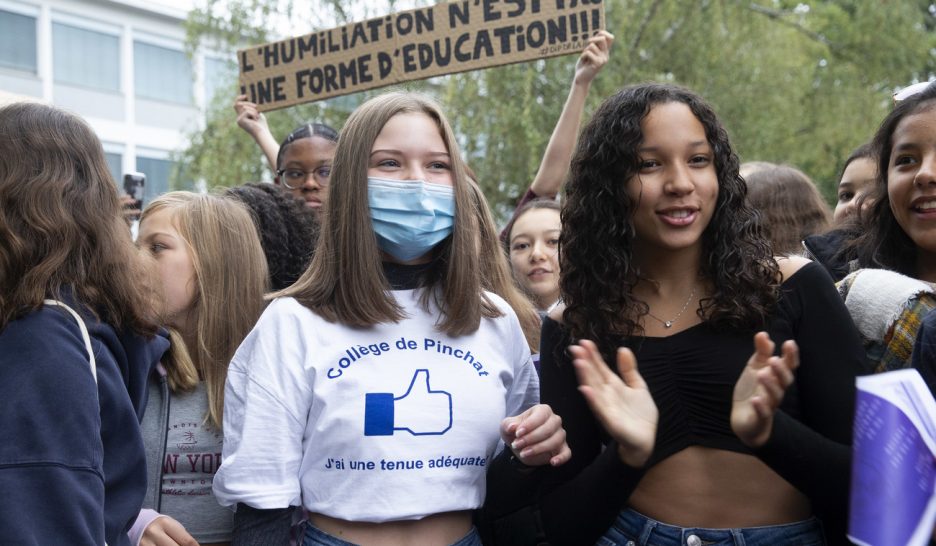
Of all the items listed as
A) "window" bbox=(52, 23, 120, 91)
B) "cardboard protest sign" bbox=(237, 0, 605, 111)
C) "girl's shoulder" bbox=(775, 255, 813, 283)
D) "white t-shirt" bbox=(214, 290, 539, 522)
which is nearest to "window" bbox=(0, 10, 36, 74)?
"window" bbox=(52, 23, 120, 91)

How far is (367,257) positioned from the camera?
2807 mm

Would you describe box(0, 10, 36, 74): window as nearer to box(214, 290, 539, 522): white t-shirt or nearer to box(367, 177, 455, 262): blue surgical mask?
box(367, 177, 455, 262): blue surgical mask

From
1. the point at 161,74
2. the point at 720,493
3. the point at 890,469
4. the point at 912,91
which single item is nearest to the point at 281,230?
the point at 720,493

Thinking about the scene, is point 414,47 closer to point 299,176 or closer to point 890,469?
point 299,176

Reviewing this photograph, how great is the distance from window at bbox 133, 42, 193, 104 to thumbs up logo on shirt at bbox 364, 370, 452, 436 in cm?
2415

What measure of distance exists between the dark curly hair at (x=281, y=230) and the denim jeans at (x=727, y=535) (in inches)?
74.1

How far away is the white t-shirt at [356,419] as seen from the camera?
8.54 ft

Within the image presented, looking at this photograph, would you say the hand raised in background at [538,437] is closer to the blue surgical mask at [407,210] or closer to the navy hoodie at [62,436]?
the blue surgical mask at [407,210]

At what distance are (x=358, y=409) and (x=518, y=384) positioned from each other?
1.81 ft

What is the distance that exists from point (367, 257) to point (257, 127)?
112 inches

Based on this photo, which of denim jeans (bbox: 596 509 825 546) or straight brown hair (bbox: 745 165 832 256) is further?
straight brown hair (bbox: 745 165 832 256)

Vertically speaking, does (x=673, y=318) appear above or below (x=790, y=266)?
below

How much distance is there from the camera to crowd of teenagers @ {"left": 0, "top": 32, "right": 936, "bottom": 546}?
2287 millimetres

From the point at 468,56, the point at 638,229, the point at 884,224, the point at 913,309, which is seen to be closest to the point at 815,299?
the point at 913,309
